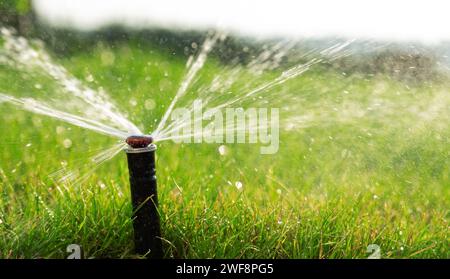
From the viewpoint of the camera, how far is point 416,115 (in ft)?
15.6

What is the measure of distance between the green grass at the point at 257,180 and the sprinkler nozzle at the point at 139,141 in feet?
1.31

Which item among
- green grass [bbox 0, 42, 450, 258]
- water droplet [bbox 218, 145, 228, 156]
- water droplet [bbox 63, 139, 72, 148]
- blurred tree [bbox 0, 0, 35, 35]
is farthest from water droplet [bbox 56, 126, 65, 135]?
blurred tree [bbox 0, 0, 35, 35]

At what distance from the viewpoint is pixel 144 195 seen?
2100mm

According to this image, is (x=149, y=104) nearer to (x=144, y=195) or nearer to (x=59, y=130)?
(x=59, y=130)

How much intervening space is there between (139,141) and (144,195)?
0.21m

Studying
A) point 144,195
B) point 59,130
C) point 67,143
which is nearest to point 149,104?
point 59,130

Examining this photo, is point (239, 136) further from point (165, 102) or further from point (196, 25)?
point (196, 25)

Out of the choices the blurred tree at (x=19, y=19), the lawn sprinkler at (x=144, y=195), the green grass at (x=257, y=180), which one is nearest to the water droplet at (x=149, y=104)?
the green grass at (x=257, y=180)

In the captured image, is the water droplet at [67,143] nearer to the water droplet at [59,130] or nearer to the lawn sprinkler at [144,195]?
the water droplet at [59,130]

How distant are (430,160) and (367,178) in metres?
0.65

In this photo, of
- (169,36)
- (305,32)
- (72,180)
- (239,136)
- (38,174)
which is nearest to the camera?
(72,180)

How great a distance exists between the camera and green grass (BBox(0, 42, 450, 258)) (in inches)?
93.7

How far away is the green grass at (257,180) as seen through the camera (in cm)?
238

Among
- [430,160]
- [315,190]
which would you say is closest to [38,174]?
[315,190]
